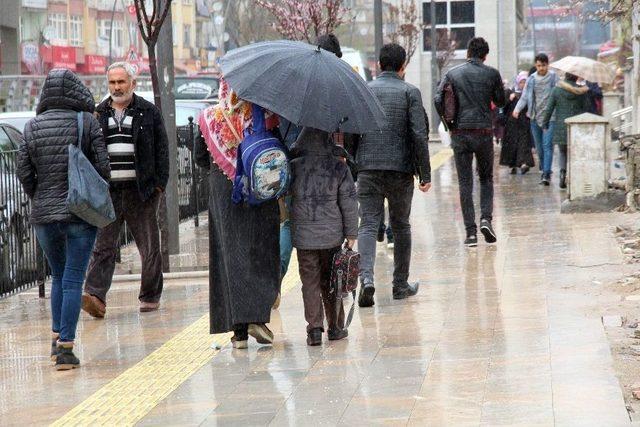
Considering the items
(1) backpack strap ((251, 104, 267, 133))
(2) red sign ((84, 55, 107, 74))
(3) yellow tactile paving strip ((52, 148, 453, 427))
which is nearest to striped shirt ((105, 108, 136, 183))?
(3) yellow tactile paving strip ((52, 148, 453, 427))

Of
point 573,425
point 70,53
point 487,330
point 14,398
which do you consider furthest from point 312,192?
point 70,53

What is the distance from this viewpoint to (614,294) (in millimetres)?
9883

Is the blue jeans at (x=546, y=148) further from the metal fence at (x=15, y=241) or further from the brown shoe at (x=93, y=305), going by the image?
the brown shoe at (x=93, y=305)

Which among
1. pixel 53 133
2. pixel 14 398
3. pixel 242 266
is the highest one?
pixel 53 133

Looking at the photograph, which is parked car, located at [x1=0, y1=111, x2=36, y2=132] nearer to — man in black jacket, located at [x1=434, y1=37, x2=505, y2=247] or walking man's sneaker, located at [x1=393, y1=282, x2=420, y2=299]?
man in black jacket, located at [x1=434, y1=37, x2=505, y2=247]

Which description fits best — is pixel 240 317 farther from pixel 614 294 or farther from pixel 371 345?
pixel 614 294

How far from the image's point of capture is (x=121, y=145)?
33.3ft

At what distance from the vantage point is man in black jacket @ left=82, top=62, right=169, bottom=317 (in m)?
10.1

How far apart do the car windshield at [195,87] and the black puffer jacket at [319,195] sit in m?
20.3

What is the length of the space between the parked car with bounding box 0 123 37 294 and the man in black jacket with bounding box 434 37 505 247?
3960 millimetres

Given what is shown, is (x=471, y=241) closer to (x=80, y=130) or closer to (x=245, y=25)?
(x=80, y=130)

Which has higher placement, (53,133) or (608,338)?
(53,133)

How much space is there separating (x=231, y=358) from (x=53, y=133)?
5.42 ft

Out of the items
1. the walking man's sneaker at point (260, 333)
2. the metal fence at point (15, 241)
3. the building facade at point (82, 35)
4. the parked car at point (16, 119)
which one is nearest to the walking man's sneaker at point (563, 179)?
the parked car at point (16, 119)
